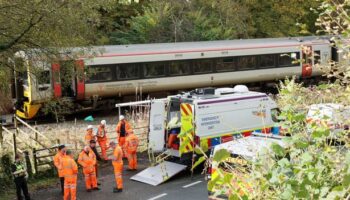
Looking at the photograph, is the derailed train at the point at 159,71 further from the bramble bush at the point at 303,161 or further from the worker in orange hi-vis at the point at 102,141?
the bramble bush at the point at 303,161

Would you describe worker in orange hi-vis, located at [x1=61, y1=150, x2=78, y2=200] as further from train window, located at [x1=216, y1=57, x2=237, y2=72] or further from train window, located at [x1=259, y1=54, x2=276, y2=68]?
train window, located at [x1=259, y1=54, x2=276, y2=68]

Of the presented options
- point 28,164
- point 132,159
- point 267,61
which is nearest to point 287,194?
point 132,159

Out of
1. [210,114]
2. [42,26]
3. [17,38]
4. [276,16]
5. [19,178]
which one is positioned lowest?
[19,178]

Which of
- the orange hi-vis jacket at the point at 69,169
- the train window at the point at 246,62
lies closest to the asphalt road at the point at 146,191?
the orange hi-vis jacket at the point at 69,169

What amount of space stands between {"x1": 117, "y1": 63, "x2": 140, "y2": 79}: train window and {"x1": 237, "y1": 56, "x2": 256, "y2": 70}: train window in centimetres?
620

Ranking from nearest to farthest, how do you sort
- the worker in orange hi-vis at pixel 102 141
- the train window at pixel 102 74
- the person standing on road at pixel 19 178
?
the person standing on road at pixel 19 178, the worker in orange hi-vis at pixel 102 141, the train window at pixel 102 74

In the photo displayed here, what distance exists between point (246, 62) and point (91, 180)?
15512 mm

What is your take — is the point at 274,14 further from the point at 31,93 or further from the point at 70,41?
the point at 70,41

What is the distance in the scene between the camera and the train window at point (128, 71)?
22117 millimetres

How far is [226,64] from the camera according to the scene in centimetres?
2566

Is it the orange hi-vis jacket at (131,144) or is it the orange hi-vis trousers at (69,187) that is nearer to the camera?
the orange hi-vis trousers at (69,187)

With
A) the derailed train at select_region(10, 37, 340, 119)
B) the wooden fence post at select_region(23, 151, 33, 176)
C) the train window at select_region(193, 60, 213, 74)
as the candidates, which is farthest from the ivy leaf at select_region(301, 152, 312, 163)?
the train window at select_region(193, 60, 213, 74)

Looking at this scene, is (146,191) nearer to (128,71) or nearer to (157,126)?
(157,126)

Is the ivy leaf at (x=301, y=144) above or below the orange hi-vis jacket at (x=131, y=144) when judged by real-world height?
above
